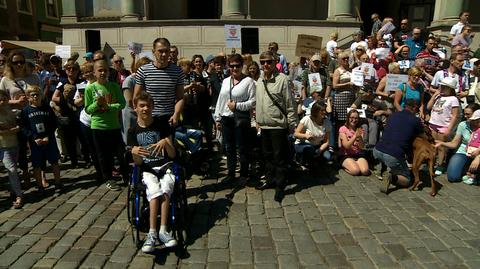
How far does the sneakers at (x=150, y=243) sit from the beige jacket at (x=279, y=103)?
229 cm

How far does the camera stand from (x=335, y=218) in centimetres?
A: 484

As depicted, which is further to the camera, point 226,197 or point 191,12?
Answer: point 191,12

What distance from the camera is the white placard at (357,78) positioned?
7.28 meters

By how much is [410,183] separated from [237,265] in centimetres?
342

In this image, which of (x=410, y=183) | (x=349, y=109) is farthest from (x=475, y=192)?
(x=349, y=109)

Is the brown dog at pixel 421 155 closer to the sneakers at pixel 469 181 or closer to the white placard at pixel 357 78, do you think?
the sneakers at pixel 469 181

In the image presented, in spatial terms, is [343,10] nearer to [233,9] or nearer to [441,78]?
[233,9]

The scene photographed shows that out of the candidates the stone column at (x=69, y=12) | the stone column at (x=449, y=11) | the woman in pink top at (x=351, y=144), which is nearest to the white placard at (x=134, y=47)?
the woman in pink top at (x=351, y=144)

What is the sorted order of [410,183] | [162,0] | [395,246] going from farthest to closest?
[162,0]
[410,183]
[395,246]

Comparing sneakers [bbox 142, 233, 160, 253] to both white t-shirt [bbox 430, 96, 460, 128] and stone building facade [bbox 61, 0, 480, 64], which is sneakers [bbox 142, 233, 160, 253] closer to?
white t-shirt [bbox 430, 96, 460, 128]

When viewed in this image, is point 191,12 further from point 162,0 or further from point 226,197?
point 226,197

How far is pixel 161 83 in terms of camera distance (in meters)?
5.11

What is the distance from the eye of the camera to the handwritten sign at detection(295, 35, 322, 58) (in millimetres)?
9438

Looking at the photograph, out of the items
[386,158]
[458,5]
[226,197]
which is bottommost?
[226,197]
